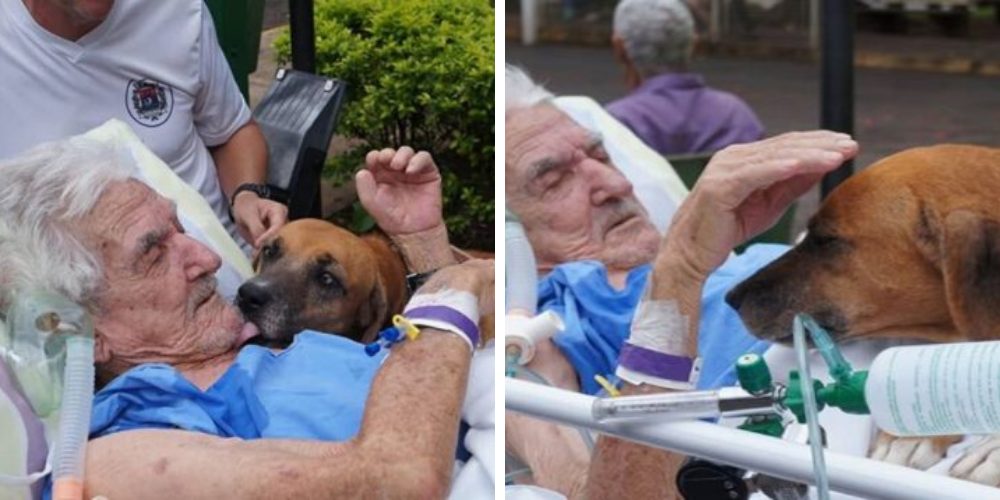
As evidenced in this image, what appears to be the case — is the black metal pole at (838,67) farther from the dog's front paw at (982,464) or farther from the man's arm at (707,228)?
the dog's front paw at (982,464)

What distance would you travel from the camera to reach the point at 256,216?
9.78 feet

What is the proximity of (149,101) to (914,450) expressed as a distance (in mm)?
1314

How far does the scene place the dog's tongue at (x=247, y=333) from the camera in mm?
2678

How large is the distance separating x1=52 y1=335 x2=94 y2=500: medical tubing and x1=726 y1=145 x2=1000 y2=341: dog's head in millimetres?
930

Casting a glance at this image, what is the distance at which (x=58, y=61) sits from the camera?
2.75m

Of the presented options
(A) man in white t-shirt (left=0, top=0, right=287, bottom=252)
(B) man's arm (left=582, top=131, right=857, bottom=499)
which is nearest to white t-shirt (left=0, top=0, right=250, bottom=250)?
(A) man in white t-shirt (left=0, top=0, right=287, bottom=252)

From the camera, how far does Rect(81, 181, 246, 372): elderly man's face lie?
2.58 m

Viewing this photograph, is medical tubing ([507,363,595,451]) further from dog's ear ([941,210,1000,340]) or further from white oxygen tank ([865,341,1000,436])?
white oxygen tank ([865,341,1000,436])

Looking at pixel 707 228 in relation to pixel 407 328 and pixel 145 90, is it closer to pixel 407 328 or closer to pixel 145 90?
pixel 407 328

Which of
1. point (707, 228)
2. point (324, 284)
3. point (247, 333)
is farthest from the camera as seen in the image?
point (324, 284)

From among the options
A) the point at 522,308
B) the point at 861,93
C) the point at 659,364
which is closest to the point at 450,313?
the point at 659,364

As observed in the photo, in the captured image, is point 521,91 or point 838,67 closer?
point 521,91

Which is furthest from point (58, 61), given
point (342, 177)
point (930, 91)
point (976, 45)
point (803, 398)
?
point (976, 45)

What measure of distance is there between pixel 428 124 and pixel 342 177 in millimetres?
211
